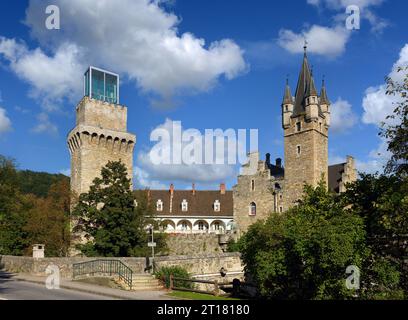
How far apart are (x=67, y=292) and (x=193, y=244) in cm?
2410

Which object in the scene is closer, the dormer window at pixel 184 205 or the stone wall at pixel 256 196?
the stone wall at pixel 256 196

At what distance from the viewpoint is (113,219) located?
3225 centimetres

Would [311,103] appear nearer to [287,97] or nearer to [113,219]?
[287,97]

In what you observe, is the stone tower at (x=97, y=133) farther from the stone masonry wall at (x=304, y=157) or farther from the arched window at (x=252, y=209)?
the stone masonry wall at (x=304, y=157)

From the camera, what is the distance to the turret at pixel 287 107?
149 feet

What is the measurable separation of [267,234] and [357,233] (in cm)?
478

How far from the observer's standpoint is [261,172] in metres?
46.7

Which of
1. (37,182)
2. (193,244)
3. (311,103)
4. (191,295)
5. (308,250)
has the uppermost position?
(311,103)

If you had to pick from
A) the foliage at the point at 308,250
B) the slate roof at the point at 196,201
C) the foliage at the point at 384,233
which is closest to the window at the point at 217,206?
the slate roof at the point at 196,201

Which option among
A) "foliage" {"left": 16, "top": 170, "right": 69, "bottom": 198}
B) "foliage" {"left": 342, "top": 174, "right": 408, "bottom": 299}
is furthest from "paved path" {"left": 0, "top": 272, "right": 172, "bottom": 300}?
"foliage" {"left": 16, "top": 170, "right": 69, "bottom": 198}

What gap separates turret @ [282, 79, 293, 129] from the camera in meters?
45.4

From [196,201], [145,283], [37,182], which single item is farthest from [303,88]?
[37,182]
